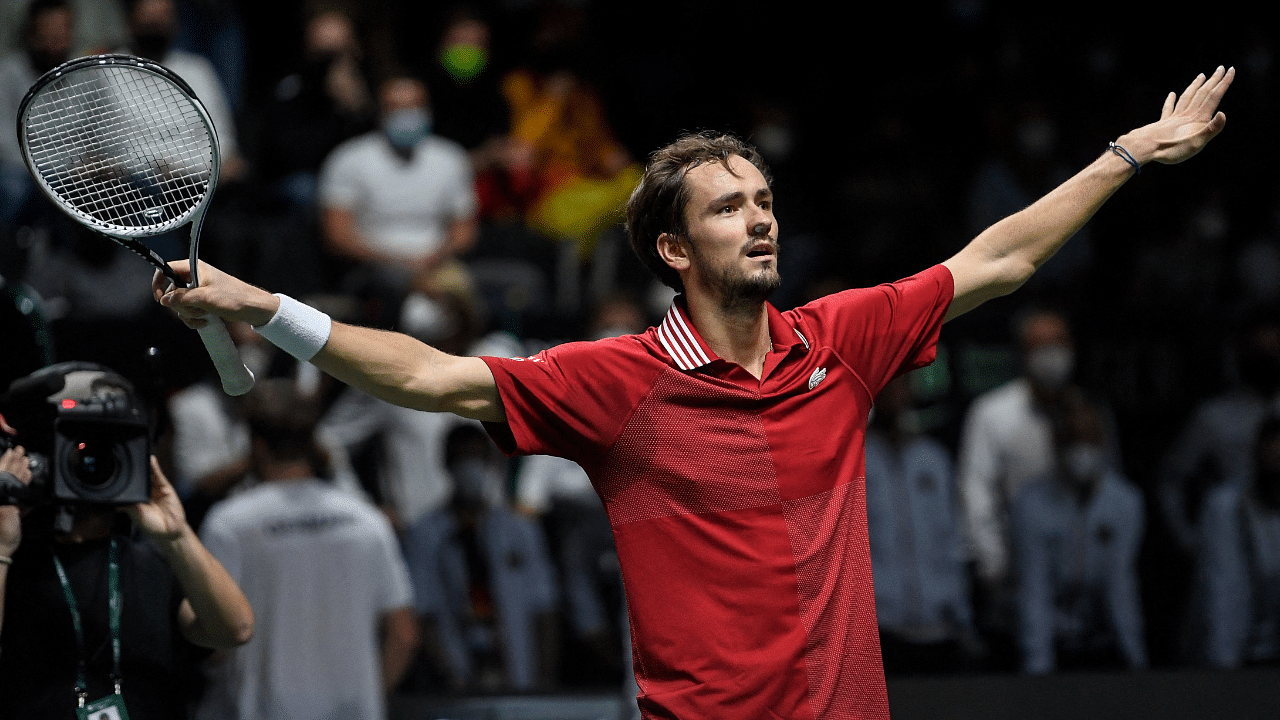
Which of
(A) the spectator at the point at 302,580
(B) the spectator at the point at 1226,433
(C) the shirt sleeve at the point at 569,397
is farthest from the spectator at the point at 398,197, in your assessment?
(C) the shirt sleeve at the point at 569,397

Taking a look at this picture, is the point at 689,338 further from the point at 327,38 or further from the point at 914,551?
the point at 327,38

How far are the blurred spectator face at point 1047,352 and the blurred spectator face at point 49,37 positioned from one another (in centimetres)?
539

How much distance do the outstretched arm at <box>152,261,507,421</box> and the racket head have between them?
0.96 feet

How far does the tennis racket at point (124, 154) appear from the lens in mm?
3156

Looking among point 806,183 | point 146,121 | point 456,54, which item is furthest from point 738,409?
point 806,183

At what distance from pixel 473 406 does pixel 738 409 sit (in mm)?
624

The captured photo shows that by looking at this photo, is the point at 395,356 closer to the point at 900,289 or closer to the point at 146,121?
the point at 146,121

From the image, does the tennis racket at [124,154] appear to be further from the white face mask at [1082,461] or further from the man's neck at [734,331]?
the white face mask at [1082,461]

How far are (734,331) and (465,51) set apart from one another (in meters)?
6.36

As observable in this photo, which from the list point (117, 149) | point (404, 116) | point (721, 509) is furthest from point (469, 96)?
point (721, 509)

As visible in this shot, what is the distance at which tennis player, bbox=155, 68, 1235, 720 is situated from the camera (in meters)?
3.26

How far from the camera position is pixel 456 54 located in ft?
31.3

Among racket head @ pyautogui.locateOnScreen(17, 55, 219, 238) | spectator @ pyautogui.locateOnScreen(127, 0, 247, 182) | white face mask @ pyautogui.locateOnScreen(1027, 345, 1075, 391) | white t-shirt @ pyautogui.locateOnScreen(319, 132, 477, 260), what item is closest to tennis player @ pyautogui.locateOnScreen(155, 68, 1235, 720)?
racket head @ pyautogui.locateOnScreen(17, 55, 219, 238)

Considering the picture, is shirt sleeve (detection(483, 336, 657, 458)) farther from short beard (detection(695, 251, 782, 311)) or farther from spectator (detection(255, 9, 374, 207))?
spectator (detection(255, 9, 374, 207))
